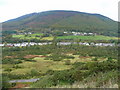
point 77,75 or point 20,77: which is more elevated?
point 77,75

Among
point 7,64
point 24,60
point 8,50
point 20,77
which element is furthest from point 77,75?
point 8,50

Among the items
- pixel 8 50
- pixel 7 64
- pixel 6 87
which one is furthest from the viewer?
pixel 8 50

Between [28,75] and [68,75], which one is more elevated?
[68,75]

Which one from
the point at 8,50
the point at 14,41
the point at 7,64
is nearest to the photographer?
the point at 7,64

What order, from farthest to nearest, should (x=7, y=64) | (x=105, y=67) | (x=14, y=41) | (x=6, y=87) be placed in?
(x=14, y=41)
(x=7, y=64)
(x=105, y=67)
(x=6, y=87)

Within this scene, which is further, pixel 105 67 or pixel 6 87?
pixel 105 67

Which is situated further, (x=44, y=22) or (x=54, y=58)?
(x=44, y=22)

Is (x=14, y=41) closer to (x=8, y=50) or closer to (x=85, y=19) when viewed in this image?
(x=8, y=50)

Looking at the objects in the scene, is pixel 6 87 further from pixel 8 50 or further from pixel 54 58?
pixel 8 50

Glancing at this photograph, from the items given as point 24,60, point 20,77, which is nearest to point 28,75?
point 20,77
